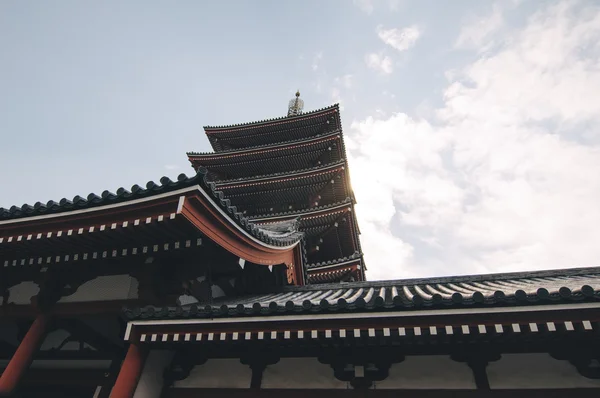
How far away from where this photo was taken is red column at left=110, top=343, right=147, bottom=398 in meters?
3.96

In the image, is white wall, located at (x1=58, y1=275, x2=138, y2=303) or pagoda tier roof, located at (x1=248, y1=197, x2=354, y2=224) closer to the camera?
white wall, located at (x1=58, y1=275, x2=138, y2=303)

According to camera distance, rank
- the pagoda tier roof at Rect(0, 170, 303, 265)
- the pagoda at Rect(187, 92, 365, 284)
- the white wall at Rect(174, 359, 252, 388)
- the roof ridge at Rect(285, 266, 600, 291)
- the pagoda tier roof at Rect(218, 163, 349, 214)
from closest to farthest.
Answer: the pagoda tier roof at Rect(0, 170, 303, 265), the white wall at Rect(174, 359, 252, 388), the roof ridge at Rect(285, 266, 600, 291), the pagoda at Rect(187, 92, 365, 284), the pagoda tier roof at Rect(218, 163, 349, 214)

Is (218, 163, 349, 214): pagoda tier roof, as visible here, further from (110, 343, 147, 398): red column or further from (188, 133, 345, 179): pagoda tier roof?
(110, 343, 147, 398): red column

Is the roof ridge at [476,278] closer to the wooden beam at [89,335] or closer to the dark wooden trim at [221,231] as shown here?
the dark wooden trim at [221,231]

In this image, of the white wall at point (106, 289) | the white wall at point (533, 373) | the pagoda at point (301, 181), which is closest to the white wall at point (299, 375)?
the white wall at point (533, 373)

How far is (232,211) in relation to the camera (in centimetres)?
480

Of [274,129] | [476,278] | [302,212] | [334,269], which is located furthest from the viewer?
[274,129]

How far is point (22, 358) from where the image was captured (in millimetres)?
4766

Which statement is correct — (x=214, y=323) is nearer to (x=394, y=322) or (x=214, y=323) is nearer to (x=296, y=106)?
(x=394, y=322)

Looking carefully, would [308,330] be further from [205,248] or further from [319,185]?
[319,185]

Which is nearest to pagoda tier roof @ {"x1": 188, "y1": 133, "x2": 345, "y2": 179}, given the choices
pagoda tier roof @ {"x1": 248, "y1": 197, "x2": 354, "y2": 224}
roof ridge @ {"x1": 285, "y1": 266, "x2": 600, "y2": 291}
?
pagoda tier roof @ {"x1": 248, "y1": 197, "x2": 354, "y2": 224}

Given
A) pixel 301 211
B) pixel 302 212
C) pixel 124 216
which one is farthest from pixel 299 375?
pixel 301 211

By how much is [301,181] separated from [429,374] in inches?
518

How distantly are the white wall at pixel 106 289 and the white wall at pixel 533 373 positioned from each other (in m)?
4.90
